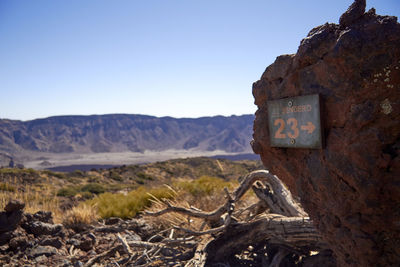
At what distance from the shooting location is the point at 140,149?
10275 centimetres

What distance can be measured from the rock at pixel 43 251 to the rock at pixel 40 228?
23.3 inches

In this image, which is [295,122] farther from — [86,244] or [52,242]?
[52,242]

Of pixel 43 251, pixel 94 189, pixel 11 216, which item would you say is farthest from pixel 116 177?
pixel 43 251

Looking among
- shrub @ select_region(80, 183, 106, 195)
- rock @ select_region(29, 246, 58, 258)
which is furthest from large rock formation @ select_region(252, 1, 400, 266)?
shrub @ select_region(80, 183, 106, 195)

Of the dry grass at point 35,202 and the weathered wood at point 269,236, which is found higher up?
the weathered wood at point 269,236

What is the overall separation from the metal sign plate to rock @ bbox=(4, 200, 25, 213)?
5201 millimetres

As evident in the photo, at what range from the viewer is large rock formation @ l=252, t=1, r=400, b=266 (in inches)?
86.7

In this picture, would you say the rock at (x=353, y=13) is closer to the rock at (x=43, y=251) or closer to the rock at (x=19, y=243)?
the rock at (x=43, y=251)

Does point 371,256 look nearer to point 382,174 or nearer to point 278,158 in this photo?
point 382,174

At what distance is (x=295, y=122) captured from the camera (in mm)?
2725

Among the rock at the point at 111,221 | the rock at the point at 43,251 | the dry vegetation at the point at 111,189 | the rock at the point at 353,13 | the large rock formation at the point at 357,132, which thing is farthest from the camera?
the rock at the point at 111,221

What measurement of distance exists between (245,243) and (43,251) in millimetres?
3488

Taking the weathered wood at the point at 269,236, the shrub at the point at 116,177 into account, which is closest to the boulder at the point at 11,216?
the weathered wood at the point at 269,236

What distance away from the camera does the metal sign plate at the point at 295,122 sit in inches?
99.7
